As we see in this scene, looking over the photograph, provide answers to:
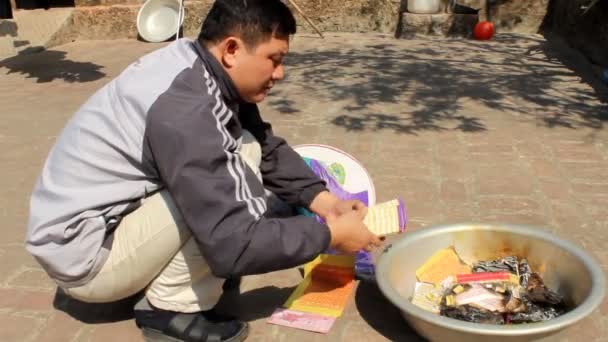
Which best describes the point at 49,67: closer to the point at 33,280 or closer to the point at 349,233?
the point at 33,280

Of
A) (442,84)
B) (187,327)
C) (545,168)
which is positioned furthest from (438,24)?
(187,327)

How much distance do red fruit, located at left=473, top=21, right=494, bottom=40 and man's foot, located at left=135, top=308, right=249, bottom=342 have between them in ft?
21.3

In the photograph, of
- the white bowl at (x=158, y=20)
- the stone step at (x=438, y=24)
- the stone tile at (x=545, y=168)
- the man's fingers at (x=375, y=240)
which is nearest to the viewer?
the man's fingers at (x=375, y=240)

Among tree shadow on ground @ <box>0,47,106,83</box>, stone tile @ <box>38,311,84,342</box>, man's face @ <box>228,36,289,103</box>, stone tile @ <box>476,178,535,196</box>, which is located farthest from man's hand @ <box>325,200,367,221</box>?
tree shadow on ground @ <box>0,47,106,83</box>

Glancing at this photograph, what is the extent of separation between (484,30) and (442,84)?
2442mm

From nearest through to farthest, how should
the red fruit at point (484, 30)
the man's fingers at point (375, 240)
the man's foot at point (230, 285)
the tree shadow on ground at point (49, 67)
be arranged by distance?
1. the man's fingers at point (375, 240)
2. the man's foot at point (230, 285)
3. the tree shadow on ground at point (49, 67)
4. the red fruit at point (484, 30)

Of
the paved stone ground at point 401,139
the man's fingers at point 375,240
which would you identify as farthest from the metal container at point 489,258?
the paved stone ground at point 401,139

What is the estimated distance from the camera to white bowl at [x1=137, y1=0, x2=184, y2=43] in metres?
8.47

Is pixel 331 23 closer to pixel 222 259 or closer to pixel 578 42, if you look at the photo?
pixel 578 42

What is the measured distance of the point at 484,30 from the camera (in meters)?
7.85

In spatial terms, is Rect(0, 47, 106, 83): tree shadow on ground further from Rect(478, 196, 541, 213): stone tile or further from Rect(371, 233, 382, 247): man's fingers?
Rect(371, 233, 382, 247): man's fingers

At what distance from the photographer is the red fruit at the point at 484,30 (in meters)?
7.84

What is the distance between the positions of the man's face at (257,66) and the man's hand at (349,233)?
1.56 ft

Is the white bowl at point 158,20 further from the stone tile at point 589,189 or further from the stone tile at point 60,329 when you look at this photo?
the stone tile at point 60,329
